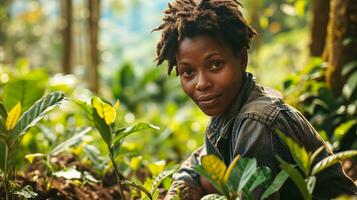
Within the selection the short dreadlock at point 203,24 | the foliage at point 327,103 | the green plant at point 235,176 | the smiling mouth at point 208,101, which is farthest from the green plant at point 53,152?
the foliage at point 327,103

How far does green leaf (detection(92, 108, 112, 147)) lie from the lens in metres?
2.15

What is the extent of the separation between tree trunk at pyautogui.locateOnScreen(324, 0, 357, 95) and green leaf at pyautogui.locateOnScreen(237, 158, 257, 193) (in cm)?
220

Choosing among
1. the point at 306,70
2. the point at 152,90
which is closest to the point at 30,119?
the point at 306,70

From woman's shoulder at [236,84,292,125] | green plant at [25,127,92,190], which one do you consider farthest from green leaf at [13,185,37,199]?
woman's shoulder at [236,84,292,125]

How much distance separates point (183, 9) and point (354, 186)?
3.06ft

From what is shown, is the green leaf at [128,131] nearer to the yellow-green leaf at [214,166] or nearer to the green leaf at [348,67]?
the yellow-green leaf at [214,166]

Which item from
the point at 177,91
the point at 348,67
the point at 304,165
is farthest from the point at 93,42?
the point at 304,165

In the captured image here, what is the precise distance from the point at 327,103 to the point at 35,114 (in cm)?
216

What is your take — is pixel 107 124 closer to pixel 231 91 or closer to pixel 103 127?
pixel 103 127

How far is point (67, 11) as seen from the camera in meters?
7.82

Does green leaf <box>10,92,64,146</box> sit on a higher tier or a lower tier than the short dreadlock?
lower

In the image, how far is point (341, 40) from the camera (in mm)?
3707

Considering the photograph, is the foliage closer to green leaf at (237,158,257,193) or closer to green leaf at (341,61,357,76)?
green leaf at (341,61,357,76)

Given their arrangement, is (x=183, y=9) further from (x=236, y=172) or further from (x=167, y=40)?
(x=236, y=172)
